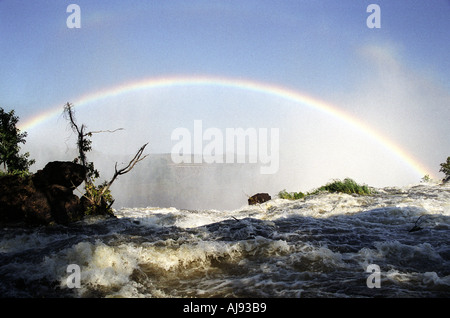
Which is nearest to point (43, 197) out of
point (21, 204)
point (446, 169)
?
point (21, 204)

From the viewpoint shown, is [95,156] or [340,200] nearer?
[340,200]

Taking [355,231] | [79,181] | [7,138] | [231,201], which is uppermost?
[7,138]

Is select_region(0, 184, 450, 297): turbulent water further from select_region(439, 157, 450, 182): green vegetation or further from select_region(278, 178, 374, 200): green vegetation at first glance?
select_region(439, 157, 450, 182): green vegetation

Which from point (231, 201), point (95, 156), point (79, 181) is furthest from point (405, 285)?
point (95, 156)

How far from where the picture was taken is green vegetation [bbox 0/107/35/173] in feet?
62.1

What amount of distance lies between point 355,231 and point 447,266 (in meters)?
3.88

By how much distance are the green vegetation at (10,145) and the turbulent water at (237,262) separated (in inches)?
418

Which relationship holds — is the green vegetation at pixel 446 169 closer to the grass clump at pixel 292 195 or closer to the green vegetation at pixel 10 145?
the grass clump at pixel 292 195

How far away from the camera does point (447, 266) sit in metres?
6.17

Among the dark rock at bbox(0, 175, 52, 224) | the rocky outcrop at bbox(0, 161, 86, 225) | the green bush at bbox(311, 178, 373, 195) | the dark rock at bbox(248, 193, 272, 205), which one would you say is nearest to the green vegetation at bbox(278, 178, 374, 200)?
the green bush at bbox(311, 178, 373, 195)

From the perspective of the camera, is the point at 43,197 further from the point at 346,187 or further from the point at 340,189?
the point at 346,187
